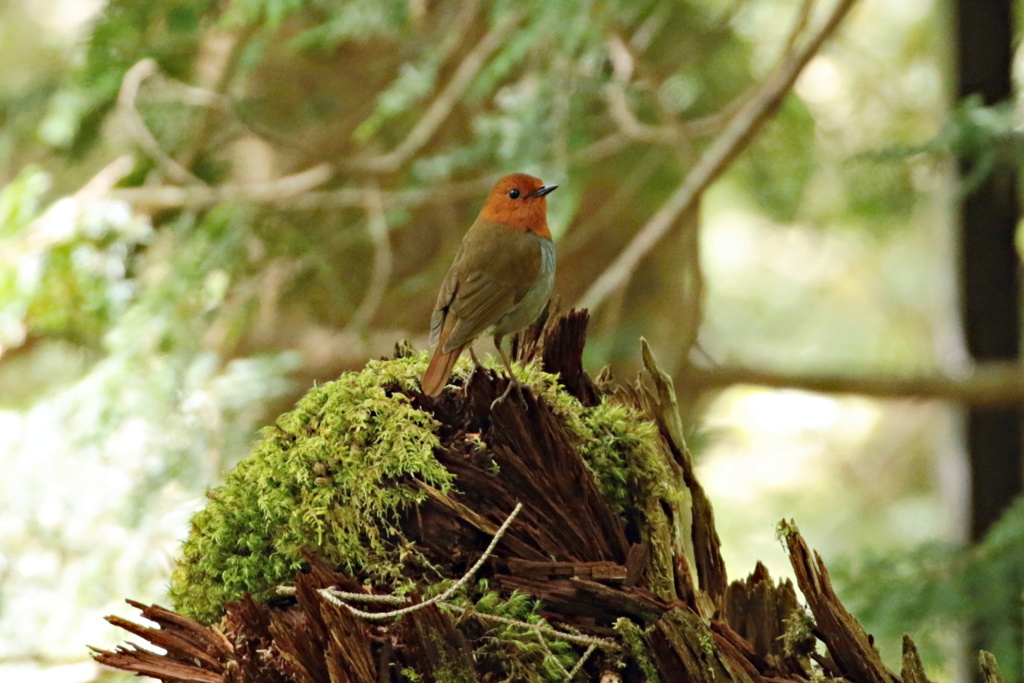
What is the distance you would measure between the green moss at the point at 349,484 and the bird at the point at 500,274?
254mm

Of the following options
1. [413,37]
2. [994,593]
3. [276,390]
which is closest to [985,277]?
[994,593]

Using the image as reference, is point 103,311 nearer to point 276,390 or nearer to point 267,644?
point 276,390

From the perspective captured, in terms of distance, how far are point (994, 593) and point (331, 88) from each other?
167 inches

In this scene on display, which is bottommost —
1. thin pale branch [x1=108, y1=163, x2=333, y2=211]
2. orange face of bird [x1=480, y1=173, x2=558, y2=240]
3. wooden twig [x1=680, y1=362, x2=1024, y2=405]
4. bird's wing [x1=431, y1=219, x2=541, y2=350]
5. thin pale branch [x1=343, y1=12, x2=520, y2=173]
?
bird's wing [x1=431, y1=219, x2=541, y2=350]

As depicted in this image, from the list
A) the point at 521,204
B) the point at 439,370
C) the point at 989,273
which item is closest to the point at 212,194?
the point at 521,204

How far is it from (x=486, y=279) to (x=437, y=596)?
39.3 inches

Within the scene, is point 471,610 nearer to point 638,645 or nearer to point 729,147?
point 638,645

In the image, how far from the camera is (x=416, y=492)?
160cm

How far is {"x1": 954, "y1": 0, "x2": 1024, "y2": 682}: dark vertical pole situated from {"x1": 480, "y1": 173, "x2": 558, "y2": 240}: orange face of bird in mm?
3218

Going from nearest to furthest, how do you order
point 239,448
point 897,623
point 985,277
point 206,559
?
point 206,559
point 897,623
point 239,448
point 985,277

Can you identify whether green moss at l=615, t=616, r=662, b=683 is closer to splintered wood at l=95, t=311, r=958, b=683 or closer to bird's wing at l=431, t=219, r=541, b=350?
splintered wood at l=95, t=311, r=958, b=683

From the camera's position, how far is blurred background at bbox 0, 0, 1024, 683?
3.83 metres

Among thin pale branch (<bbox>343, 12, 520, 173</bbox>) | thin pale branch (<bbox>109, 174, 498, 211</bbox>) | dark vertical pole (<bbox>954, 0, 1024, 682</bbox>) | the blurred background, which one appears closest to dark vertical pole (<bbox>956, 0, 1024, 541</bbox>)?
dark vertical pole (<bbox>954, 0, 1024, 682</bbox>)

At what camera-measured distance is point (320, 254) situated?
4.91m
